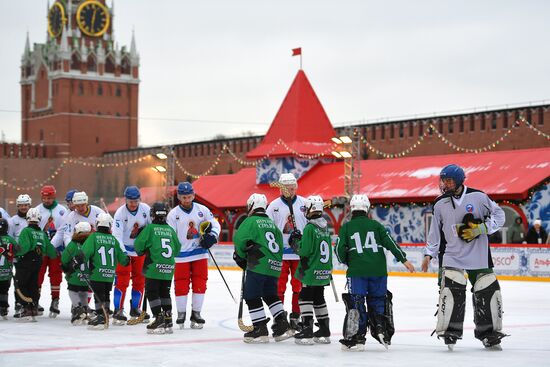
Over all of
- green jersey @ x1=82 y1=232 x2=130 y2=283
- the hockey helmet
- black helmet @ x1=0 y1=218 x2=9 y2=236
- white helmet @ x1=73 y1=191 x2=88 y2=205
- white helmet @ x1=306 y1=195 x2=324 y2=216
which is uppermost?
white helmet @ x1=73 y1=191 x2=88 y2=205

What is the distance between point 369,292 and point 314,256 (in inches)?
29.7

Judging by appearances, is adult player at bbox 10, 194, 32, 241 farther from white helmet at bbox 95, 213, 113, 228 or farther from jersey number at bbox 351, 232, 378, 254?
jersey number at bbox 351, 232, 378, 254

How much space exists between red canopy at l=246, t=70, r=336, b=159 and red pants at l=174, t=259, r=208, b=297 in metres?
32.0

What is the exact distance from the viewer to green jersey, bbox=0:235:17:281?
537 inches

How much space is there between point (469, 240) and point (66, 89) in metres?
105

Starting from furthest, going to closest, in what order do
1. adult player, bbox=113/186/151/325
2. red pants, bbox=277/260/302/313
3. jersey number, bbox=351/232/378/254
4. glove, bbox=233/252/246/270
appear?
adult player, bbox=113/186/151/325, red pants, bbox=277/260/302/313, glove, bbox=233/252/246/270, jersey number, bbox=351/232/378/254

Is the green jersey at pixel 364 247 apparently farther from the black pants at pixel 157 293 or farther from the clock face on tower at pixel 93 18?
the clock face on tower at pixel 93 18

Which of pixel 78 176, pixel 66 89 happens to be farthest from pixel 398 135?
pixel 66 89

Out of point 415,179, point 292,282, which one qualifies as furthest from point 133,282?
point 415,179

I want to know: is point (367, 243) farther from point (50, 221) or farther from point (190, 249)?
point (50, 221)

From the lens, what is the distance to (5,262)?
1370cm

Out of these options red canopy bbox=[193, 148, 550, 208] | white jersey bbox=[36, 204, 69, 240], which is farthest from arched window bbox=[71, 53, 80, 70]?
white jersey bbox=[36, 204, 69, 240]

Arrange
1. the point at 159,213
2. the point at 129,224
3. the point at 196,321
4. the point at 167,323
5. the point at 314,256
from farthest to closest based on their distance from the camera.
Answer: the point at 129,224, the point at 196,321, the point at 159,213, the point at 167,323, the point at 314,256

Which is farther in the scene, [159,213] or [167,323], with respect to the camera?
[159,213]
